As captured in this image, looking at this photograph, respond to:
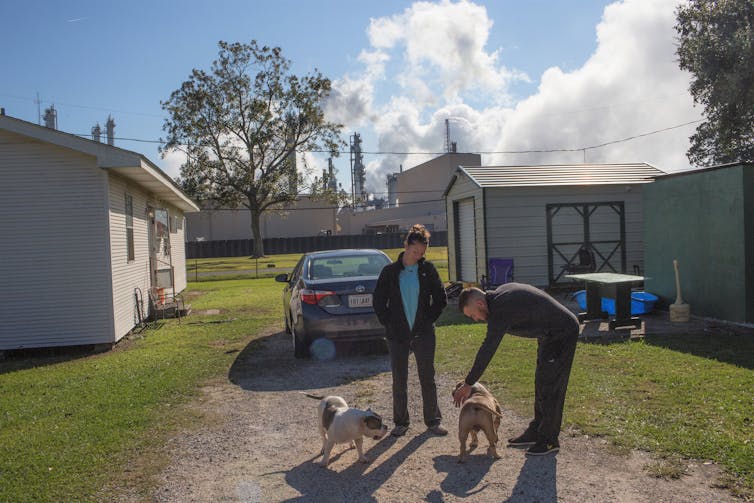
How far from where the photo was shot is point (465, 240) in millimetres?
17516

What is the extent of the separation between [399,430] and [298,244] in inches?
1947

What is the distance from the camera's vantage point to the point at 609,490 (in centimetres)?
382

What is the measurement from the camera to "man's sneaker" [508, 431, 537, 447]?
4.67 meters

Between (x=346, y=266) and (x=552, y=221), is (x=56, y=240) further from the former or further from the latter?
(x=552, y=221)

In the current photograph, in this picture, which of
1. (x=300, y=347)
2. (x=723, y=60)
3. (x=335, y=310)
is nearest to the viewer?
(x=335, y=310)

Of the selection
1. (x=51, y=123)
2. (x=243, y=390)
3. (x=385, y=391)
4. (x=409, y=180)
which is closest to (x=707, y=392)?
(x=385, y=391)

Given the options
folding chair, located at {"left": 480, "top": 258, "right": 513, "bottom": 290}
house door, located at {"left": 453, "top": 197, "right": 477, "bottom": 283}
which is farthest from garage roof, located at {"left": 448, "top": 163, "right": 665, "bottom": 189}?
folding chair, located at {"left": 480, "top": 258, "right": 513, "bottom": 290}

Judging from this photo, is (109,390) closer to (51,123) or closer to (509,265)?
(509,265)

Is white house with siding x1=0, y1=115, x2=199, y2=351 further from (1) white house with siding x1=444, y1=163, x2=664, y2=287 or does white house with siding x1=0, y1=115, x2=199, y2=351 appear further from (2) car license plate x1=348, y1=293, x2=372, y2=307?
(1) white house with siding x1=444, y1=163, x2=664, y2=287

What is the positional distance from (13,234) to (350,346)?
226 inches

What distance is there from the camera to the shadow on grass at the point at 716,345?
7339 mm

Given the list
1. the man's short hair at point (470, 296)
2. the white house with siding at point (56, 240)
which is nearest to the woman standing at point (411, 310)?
the man's short hair at point (470, 296)

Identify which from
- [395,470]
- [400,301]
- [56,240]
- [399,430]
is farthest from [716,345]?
[56,240]

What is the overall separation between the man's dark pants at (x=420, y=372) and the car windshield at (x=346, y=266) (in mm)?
3510
